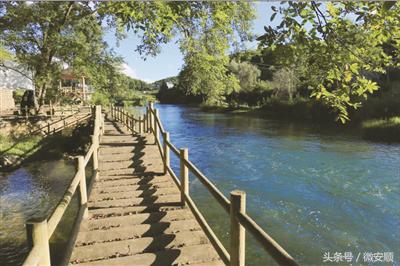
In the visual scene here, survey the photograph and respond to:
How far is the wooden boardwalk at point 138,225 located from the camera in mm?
4863

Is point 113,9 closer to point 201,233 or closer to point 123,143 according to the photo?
point 201,233

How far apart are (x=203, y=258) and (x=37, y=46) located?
785 inches

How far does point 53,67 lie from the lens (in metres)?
18.8

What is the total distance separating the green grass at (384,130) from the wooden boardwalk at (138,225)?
781 inches

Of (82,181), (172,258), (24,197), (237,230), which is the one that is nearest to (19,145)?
(24,197)

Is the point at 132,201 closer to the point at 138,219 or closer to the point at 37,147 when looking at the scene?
the point at 138,219

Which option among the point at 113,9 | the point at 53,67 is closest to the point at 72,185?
the point at 113,9

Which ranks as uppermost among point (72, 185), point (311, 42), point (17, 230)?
point (311, 42)

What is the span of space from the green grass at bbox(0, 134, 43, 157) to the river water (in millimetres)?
2161

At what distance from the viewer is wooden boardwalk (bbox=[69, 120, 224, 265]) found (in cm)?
486

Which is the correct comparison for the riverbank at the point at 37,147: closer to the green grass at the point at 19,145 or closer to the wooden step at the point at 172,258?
the green grass at the point at 19,145

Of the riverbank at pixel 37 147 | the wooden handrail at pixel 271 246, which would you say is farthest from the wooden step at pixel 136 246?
the riverbank at pixel 37 147

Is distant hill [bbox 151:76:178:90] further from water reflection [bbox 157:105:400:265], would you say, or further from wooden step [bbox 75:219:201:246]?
wooden step [bbox 75:219:201:246]

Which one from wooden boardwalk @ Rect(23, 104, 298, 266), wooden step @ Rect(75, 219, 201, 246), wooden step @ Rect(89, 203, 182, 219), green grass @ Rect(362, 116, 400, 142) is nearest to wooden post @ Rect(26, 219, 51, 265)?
wooden boardwalk @ Rect(23, 104, 298, 266)
